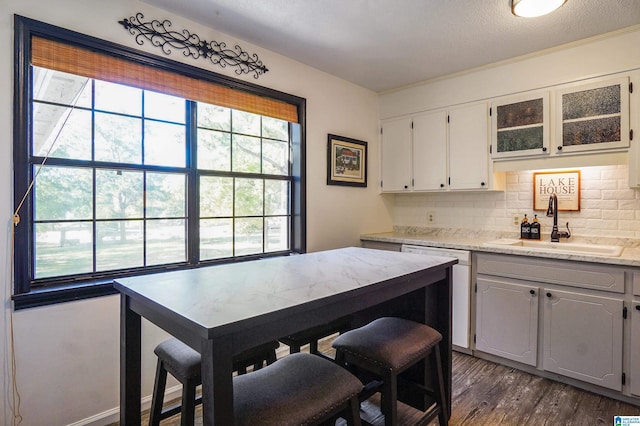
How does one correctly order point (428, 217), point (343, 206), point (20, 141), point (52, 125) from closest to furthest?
point (20, 141) < point (52, 125) < point (343, 206) < point (428, 217)

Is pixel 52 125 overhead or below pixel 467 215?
overhead

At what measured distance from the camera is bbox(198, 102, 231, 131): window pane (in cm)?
252

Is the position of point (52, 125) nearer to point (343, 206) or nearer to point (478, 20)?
point (343, 206)

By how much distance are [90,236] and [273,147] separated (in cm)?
152

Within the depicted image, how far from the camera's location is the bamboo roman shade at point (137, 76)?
6.04 feet

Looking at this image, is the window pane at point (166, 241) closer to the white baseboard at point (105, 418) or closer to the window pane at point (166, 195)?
the window pane at point (166, 195)

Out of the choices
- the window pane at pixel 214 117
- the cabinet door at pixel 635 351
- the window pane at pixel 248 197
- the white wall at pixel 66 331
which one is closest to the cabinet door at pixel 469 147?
the cabinet door at pixel 635 351

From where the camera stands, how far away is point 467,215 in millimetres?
3521

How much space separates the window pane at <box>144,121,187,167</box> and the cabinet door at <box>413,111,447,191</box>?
2244 millimetres

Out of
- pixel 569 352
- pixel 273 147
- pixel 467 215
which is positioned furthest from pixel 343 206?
pixel 569 352

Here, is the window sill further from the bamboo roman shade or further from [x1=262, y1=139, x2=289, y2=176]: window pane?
[x1=262, y1=139, x2=289, y2=176]: window pane

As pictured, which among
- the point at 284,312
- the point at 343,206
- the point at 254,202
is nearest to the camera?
the point at 284,312

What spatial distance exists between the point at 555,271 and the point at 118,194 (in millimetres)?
2928

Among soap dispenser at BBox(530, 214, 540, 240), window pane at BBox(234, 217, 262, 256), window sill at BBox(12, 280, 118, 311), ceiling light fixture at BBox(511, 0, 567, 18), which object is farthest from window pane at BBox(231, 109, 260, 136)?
soap dispenser at BBox(530, 214, 540, 240)
